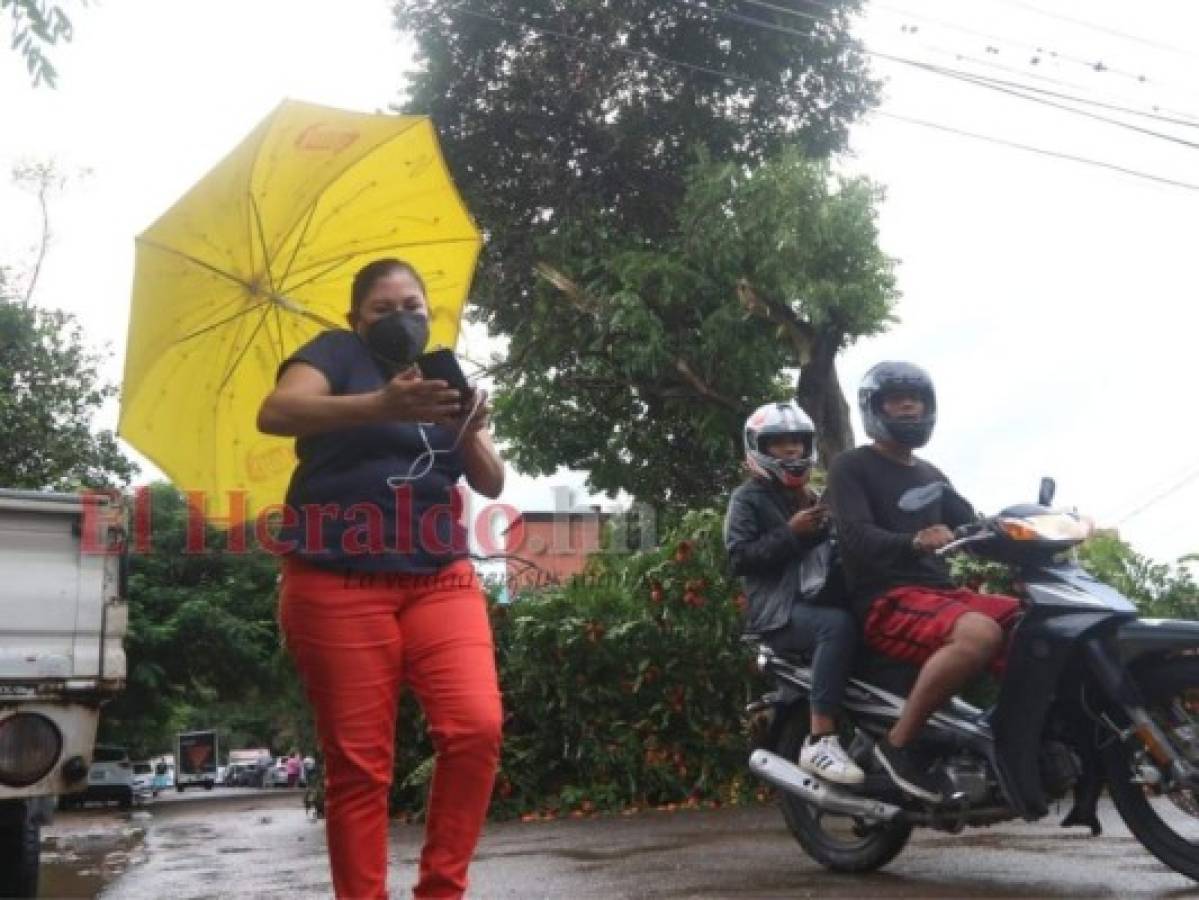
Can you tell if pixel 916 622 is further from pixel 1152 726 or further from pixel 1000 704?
pixel 1152 726

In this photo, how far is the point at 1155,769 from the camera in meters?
4.04

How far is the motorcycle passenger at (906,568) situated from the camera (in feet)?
14.6

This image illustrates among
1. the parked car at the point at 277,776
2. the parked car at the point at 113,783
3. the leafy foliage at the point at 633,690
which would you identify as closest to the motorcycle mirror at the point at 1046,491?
the leafy foliage at the point at 633,690

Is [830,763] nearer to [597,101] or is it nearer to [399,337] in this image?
[399,337]

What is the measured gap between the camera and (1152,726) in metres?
4.06

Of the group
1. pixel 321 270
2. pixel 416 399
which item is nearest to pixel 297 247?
pixel 321 270

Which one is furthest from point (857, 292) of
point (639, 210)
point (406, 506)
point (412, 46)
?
point (406, 506)

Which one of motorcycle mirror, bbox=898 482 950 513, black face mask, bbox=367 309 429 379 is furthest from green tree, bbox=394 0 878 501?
black face mask, bbox=367 309 429 379

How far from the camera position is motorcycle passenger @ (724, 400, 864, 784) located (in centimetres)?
482

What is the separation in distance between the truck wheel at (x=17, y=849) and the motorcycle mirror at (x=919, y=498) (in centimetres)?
325

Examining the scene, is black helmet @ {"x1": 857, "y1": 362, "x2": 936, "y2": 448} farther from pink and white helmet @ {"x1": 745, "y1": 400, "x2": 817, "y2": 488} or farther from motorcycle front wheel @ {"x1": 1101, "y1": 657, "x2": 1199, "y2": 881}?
motorcycle front wheel @ {"x1": 1101, "y1": 657, "x2": 1199, "y2": 881}

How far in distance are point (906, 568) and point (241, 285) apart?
240 cm

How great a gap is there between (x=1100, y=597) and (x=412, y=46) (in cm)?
1679

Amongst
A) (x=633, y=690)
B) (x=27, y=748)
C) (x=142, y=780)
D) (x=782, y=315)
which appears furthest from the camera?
(x=142, y=780)
